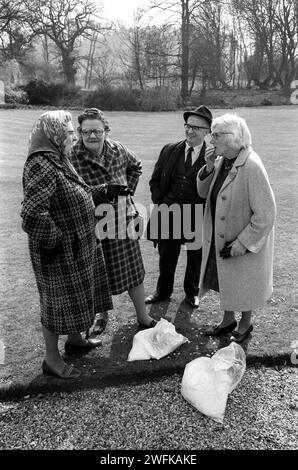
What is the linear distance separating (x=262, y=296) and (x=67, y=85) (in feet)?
95.0

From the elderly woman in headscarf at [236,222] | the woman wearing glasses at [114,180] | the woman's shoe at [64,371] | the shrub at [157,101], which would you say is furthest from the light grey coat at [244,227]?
the shrub at [157,101]

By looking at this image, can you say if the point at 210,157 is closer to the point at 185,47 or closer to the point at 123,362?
the point at 123,362

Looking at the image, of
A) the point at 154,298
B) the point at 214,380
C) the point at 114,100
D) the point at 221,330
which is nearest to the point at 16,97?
the point at 114,100

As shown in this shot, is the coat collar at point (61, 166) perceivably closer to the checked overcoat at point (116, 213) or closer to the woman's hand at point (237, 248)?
the checked overcoat at point (116, 213)

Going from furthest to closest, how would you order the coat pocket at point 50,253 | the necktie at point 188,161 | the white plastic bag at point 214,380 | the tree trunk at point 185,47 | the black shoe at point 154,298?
the tree trunk at point 185,47, the black shoe at point 154,298, the necktie at point 188,161, the white plastic bag at point 214,380, the coat pocket at point 50,253

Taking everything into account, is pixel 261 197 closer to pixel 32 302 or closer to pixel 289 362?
pixel 289 362

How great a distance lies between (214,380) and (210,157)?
1574mm

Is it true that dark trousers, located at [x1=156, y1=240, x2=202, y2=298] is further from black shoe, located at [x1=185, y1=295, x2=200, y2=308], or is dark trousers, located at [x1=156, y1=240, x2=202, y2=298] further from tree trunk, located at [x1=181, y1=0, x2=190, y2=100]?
tree trunk, located at [x1=181, y1=0, x2=190, y2=100]

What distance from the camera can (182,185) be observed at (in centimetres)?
373

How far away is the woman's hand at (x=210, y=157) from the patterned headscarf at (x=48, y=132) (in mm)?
1119

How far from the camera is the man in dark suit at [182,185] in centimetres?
354

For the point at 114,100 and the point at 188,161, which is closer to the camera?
the point at 188,161

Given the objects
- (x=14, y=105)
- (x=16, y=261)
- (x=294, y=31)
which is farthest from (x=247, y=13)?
(x=16, y=261)

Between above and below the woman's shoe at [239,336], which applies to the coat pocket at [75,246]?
above
